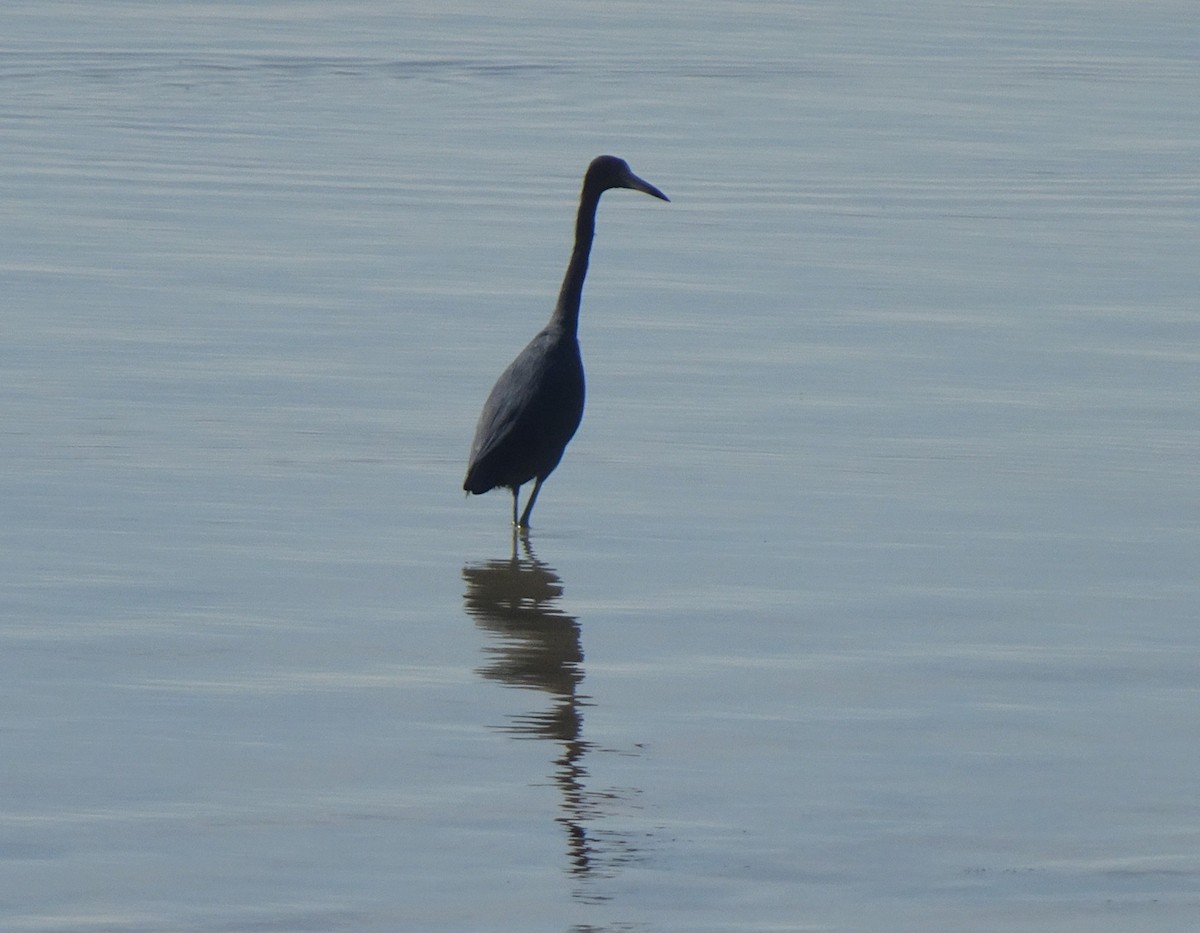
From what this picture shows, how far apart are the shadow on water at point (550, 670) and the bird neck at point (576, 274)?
0.99m

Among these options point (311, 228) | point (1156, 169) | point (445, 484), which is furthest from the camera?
point (1156, 169)

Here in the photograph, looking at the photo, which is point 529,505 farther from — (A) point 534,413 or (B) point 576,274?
(B) point 576,274

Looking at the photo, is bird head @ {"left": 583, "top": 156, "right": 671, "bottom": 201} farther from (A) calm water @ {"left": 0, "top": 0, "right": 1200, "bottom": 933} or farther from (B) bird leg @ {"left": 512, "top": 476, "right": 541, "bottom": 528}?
(B) bird leg @ {"left": 512, "top": 476, "right": 541, "bottom": 528}

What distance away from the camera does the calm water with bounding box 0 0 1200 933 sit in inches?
207

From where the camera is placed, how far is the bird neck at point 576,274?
8.88 metres

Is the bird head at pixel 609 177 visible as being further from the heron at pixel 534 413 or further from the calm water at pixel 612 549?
the calm water at pixel 612 549

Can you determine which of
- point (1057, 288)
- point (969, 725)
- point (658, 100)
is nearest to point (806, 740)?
point (969, 725)

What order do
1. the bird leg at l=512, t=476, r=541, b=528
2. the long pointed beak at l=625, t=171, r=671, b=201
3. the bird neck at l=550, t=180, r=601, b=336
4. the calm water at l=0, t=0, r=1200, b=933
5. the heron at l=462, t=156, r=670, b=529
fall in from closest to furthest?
the calm water at l=0, t=0, r=1200, b=933, the heron at l=462, t=156, r=670, b=529, the bird leg at l=512, t=476, r=541, b=528, the bird neck at l=550, t=180, r=601, b=336, the long pointed beak at l=625, t=171, r=671, b=201

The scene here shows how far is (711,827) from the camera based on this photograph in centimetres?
545

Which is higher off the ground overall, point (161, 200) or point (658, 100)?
point (658, 100)

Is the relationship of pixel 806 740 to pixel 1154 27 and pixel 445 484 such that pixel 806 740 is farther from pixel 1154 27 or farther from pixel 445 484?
pixel 1154 27

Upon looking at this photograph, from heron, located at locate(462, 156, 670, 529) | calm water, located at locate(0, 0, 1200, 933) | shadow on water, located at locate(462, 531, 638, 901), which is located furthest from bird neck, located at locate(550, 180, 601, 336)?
shadow on water, located at locate(462, 531, 638, 901)

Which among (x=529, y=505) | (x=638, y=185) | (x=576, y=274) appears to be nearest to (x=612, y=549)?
(x=529, y=505)

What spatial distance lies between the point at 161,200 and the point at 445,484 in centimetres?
714
